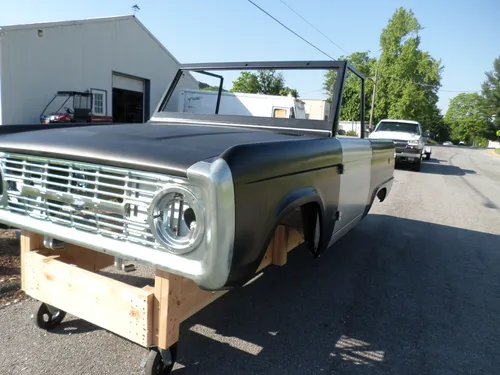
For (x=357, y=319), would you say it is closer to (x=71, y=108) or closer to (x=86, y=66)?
(x=71, y=108)

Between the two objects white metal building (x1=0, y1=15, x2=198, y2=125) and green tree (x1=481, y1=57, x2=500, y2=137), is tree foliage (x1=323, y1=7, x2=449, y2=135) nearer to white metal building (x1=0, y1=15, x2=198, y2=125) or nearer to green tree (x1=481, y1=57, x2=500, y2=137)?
green tree (x1=481, y1=57, x2=500, y2=137)

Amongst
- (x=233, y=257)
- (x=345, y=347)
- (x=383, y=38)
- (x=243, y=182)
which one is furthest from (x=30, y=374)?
(x=383, y=38)

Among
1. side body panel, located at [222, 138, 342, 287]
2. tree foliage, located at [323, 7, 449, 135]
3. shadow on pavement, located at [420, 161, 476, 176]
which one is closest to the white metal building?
shadow on pavement, located at [420, 161, 476, 176]

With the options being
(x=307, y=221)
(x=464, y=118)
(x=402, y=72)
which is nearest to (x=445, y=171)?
→ (x=307, y=221)

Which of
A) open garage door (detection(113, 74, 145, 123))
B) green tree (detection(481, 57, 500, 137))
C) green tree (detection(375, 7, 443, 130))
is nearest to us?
open garage door (detection(113, 74, 145, 123))

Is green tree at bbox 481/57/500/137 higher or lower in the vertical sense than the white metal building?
higher

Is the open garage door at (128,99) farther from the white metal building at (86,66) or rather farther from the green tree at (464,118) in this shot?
the green tree at (464,118)

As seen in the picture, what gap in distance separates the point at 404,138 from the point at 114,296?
13510mm

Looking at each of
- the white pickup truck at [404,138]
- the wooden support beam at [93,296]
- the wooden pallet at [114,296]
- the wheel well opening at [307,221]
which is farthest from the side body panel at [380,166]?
the white pickup truck at [404,138]

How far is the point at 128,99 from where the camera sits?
19.2m

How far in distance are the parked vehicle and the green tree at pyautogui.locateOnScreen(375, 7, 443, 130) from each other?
32261mm

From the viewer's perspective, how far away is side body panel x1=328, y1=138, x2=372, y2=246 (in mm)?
2926

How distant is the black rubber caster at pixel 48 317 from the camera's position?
2527 millimetres

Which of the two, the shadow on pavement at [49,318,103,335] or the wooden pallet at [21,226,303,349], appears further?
the shadow on pavement at [49,318,103,335]
